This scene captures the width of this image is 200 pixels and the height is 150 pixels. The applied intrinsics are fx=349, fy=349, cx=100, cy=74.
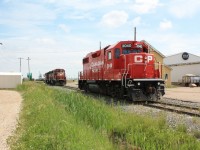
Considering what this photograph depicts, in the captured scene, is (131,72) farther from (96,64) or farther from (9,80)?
(9,80)

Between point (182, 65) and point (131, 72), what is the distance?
45222 millimetres

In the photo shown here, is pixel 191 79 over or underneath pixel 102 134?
over

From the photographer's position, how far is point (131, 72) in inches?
811

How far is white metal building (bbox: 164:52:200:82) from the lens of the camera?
61.5 m

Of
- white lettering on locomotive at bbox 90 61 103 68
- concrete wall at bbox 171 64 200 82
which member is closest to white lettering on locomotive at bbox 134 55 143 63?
white lettering on locomotive at bbox 90 61 103 68

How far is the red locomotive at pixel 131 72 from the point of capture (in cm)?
2023

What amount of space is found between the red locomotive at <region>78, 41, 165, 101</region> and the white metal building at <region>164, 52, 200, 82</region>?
3931 centimetres

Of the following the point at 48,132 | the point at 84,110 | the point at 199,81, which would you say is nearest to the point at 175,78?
the point at 199,81

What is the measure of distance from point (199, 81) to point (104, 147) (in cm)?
5097

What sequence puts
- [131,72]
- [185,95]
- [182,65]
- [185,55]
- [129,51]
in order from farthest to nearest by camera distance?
1. [185,55]
2. [182,65]
3. [185,95]
4. [129,51]
5. [131,72]

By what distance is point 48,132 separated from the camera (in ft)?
31.4

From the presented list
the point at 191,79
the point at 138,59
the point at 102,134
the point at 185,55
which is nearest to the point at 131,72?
the point at 138,59

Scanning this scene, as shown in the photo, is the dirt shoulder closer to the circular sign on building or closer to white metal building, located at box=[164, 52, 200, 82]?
white metal building, located at box=[164, 52, 200, 82]

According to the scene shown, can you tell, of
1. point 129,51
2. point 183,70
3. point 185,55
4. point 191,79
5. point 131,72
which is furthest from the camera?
point 185,55
